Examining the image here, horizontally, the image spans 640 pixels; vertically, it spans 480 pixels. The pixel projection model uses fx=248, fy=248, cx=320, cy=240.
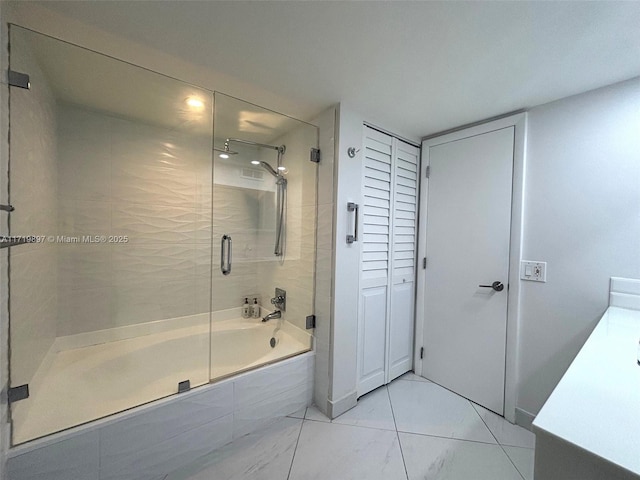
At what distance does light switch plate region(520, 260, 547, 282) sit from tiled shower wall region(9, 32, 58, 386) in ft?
9.09

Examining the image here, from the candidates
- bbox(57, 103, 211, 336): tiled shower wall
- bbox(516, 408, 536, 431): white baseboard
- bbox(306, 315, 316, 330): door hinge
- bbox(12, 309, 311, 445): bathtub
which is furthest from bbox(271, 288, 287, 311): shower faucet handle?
bbox(516, 408, 536, 431): white baseboard

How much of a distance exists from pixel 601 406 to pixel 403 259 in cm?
157

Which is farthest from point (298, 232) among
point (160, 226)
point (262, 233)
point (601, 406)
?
point (601, 406)

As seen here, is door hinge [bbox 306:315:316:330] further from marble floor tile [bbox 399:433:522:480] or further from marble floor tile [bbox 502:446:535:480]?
Result: marble floor tile [bbox 502:446:535:480]

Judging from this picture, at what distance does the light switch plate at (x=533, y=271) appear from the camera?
5.23ft

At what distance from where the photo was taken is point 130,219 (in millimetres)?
1906

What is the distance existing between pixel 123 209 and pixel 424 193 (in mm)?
2421

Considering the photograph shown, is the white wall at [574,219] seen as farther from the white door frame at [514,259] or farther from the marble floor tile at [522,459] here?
the marble floor tile at [522,459]

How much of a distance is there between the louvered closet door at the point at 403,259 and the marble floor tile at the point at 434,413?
18 cm

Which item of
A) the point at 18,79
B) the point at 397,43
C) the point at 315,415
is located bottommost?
the point at 315,415

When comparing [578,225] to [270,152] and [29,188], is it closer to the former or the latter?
[270,152]

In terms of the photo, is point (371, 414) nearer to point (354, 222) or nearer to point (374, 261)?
point (374, 261)

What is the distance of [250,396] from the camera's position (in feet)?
5.08

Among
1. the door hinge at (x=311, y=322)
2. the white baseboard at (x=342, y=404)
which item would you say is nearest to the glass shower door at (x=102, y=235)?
the door hinge at (x=311, y=322)
